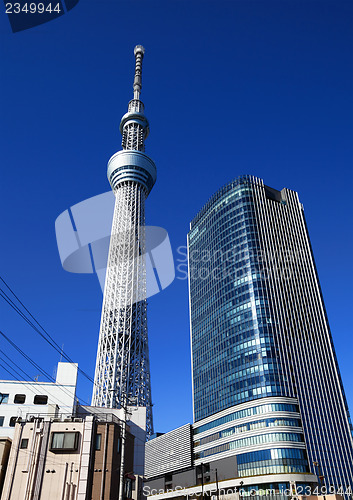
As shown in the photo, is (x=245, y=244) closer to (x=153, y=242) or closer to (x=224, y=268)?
(x=224, y=268)

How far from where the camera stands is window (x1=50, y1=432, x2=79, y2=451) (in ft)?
143

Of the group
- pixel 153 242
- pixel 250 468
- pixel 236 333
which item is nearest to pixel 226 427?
pixel 250 468

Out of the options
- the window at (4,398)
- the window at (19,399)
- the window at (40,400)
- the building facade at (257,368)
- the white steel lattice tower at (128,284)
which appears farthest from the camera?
the white steel lattice tower at (128,284)

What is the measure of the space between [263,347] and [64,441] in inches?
2940

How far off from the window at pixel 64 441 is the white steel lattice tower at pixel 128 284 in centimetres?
5165

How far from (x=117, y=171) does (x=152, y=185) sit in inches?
559

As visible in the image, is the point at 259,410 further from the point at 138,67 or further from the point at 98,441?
the point at 138,67

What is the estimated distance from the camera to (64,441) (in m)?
44.0

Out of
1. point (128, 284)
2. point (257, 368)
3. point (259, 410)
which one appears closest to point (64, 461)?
point (259, 410)

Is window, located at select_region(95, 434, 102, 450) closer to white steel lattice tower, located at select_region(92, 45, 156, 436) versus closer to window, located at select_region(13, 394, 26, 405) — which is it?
window, located at select_region(13, 394, 26, 405)

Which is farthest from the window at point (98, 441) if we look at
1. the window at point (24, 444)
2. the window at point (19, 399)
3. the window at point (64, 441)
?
the window at point (19, 399)

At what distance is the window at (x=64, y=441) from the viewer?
1714 inches

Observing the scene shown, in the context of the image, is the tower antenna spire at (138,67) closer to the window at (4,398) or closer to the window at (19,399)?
the window at (19,399)

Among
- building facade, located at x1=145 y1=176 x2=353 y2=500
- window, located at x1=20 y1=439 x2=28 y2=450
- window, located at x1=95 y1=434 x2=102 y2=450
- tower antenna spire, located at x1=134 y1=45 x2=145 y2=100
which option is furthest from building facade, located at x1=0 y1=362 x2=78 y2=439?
tower antenna spire, located at x1=134 y1=45 x2=145 y2=100
